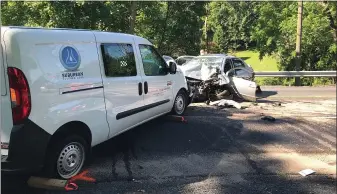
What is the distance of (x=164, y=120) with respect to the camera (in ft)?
23.6

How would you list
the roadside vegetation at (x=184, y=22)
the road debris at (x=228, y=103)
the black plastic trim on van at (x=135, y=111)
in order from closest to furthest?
the black plastic trim on van at (x=135, y=111) → the road debris at (x=228, y=103) → the roadside vegetation at (x=184, y=22)

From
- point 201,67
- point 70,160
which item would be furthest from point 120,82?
point 201,67

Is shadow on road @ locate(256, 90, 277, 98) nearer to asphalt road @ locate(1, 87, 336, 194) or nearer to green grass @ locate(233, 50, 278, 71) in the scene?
asphalt road @ locate(1, 87, 336, 194)

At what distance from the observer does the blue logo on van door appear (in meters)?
4.01

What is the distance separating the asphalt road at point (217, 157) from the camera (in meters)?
4.17

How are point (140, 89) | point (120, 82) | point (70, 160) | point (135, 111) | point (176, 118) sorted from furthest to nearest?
point (176, 118) < point (140, 89) < point (135, 111) < point (120, 82) < point (70, 160)

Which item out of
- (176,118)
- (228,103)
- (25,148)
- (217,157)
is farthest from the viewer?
(228,103)

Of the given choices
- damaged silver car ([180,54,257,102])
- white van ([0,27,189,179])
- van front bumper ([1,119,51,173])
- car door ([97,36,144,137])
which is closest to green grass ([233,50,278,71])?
damaged silver car ([180,54,257,102])

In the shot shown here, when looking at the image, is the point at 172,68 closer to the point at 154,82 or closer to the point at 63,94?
the point at 154,82

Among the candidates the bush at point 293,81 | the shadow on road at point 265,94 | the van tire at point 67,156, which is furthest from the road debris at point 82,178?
the bush at point 293,81

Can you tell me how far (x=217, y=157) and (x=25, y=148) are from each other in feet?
8.99

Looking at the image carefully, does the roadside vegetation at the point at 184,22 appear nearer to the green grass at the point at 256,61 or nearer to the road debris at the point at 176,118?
the green grass at the point at 256,61

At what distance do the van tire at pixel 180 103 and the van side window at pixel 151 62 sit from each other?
0.98 meters

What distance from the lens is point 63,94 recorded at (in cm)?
393
